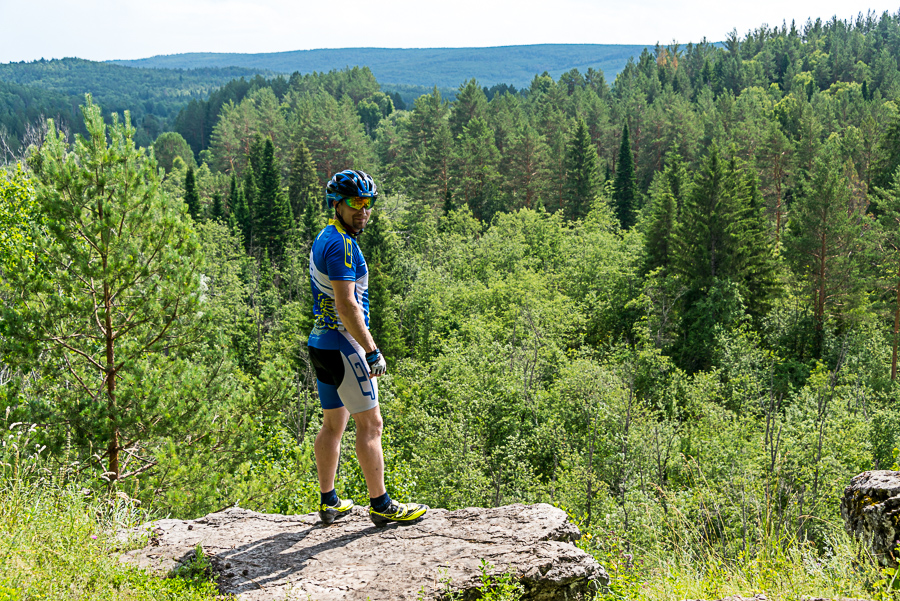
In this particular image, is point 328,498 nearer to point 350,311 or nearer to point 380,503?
point 380,503

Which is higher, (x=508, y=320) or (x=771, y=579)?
(x=771, y=579)

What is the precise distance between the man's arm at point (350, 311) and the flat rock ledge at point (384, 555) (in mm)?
1409

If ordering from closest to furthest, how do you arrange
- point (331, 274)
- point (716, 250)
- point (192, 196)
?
1. point (331, 274)
2. point (716, 250)
3. point (192, 196)

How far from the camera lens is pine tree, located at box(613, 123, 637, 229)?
53750 mm

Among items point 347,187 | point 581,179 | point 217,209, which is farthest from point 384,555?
point 217,209

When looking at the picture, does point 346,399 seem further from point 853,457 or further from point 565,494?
point 853,457

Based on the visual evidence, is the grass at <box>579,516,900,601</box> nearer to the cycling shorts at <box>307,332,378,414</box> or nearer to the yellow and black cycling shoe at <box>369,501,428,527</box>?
the yellow and black cycling shoe at <box>369,501,428,527</box>

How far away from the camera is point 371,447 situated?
449 centimetres

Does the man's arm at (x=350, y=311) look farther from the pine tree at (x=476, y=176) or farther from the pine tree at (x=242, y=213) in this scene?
the pine tree at (x=476, y=176)

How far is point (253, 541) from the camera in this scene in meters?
4.60

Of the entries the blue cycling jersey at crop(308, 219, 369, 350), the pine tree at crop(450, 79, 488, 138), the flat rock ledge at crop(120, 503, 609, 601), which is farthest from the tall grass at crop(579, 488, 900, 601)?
the pine tree at crop(450, 79, 488, 138)

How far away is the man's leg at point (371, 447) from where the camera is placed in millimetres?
4449

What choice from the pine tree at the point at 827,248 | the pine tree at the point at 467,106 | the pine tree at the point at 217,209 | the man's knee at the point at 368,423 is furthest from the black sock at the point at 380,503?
the pine tree at the point at 467,106

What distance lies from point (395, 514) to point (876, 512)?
3.32 meters
